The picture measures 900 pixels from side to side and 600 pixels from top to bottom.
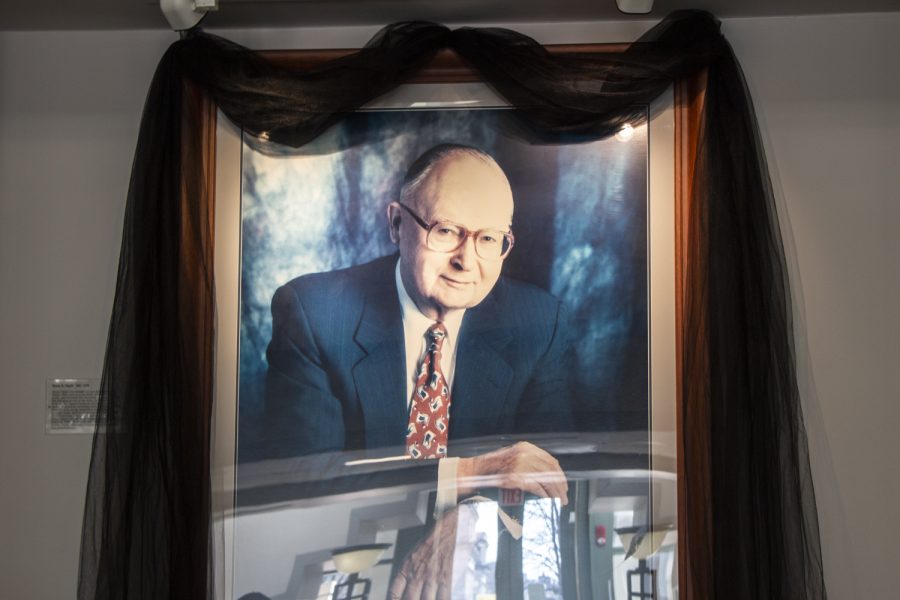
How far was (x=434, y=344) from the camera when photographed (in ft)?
6.63

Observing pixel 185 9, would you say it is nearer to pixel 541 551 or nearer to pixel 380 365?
→ pixel 380 365

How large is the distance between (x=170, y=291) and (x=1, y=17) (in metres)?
0.79

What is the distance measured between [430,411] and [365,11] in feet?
3.10

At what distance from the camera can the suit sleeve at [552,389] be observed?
198cm

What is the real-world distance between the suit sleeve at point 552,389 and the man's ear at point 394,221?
0.41 meters

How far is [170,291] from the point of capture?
6.49 feet

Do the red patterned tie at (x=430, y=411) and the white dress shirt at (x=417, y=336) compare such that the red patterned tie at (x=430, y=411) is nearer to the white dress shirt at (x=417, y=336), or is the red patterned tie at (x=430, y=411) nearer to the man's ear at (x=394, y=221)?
the white dress shirt at (x=417, y=336)

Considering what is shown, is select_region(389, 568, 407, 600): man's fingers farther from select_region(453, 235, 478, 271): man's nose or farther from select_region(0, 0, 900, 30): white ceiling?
select_region(0, 0, 900, 30): white ceiling

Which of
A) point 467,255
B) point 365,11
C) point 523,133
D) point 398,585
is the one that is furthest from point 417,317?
point 365,11

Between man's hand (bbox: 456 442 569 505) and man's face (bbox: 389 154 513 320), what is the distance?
0.34m

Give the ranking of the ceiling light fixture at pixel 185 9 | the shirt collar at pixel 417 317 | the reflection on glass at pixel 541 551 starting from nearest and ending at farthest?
1. the ceiling light fixture at pixel 185 9
2. the reflection on glass at pixel 541 551
3. the shirt collar at pixel 417 317

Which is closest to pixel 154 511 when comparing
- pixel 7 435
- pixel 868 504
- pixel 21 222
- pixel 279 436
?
pixel 279 436

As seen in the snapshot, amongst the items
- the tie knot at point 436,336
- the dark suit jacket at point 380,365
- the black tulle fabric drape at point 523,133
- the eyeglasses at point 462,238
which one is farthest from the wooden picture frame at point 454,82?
the tie knot at point 436,336

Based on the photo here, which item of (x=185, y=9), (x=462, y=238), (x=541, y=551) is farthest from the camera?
(x=462, y=238)
